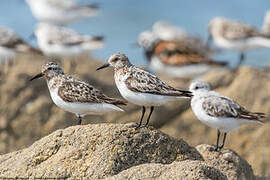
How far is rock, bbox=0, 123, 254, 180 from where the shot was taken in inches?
340

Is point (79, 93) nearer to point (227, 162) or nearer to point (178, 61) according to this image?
point (227, 162)

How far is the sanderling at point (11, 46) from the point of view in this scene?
18.4 m

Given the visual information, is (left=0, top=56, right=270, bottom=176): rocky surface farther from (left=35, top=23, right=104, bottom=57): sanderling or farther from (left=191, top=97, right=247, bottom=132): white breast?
(left=191, top=97, right=247, bottom=132): white breast

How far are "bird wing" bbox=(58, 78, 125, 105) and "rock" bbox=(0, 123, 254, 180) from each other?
803 millimetres

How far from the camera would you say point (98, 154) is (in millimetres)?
8797

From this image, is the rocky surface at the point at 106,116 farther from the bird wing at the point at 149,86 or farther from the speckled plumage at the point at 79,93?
the bird wing at the point at 149,86

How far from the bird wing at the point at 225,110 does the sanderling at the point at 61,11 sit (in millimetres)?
12657

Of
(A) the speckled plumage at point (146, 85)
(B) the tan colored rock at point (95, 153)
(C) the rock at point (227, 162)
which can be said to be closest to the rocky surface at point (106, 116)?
(C) the rock at point (227, 162)

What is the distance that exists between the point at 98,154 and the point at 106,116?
8772mm

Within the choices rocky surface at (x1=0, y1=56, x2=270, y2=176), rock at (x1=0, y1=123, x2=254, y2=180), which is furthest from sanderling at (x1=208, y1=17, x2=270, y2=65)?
rock at (x1=0, y1=123, x2=254, y2=180)

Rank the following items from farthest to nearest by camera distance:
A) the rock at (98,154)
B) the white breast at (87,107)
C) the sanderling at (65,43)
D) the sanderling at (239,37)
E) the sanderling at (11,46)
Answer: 1. the sanderling at (239,37)
2. the sanderling at (65,43)
3. the sanderling at (11,46)
4. the white breast at (87,107)
5. the rock at (98,154)

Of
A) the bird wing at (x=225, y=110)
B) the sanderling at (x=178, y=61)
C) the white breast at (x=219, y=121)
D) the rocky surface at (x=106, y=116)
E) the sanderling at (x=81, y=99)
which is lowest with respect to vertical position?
the rocky surface at (x=106, y=116)

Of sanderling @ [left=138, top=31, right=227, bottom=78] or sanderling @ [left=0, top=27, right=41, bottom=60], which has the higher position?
sanderling @ [left=0, top=27, right=41, bottom=60]

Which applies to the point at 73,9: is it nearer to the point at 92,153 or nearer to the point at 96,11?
the point at 96,11
